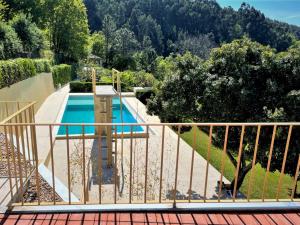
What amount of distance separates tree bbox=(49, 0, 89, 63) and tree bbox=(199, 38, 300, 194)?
862 inches

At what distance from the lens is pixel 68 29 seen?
25688 millimetres

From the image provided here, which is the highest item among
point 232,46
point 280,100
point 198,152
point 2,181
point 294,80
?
point 232,46

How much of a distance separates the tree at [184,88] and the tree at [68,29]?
2100 centimetres

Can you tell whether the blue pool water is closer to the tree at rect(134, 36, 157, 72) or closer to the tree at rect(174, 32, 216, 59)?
the tree at rect(134, 36, 157, 72)

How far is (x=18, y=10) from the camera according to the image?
25.1 meters

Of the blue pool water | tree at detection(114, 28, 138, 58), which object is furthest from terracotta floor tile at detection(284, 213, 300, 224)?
tree at detection(114, 28, 138, 58)

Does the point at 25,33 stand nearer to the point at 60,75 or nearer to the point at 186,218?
the point at 60,75

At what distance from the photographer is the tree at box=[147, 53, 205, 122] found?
215 inches

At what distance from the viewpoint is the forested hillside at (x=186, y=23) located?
60681 millimetres

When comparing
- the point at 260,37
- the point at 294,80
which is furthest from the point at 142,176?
the point at 260,37

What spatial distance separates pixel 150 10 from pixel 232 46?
70.8 m

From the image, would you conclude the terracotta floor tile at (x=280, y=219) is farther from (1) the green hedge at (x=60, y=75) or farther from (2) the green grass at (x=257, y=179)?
(1) the green hedge at (x=60, y=75)

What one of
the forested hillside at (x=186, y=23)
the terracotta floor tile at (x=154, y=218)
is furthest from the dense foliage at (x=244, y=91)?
the forested hillside at (x=186, y=23)

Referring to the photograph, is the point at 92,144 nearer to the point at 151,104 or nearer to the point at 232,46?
the point at 151,104
